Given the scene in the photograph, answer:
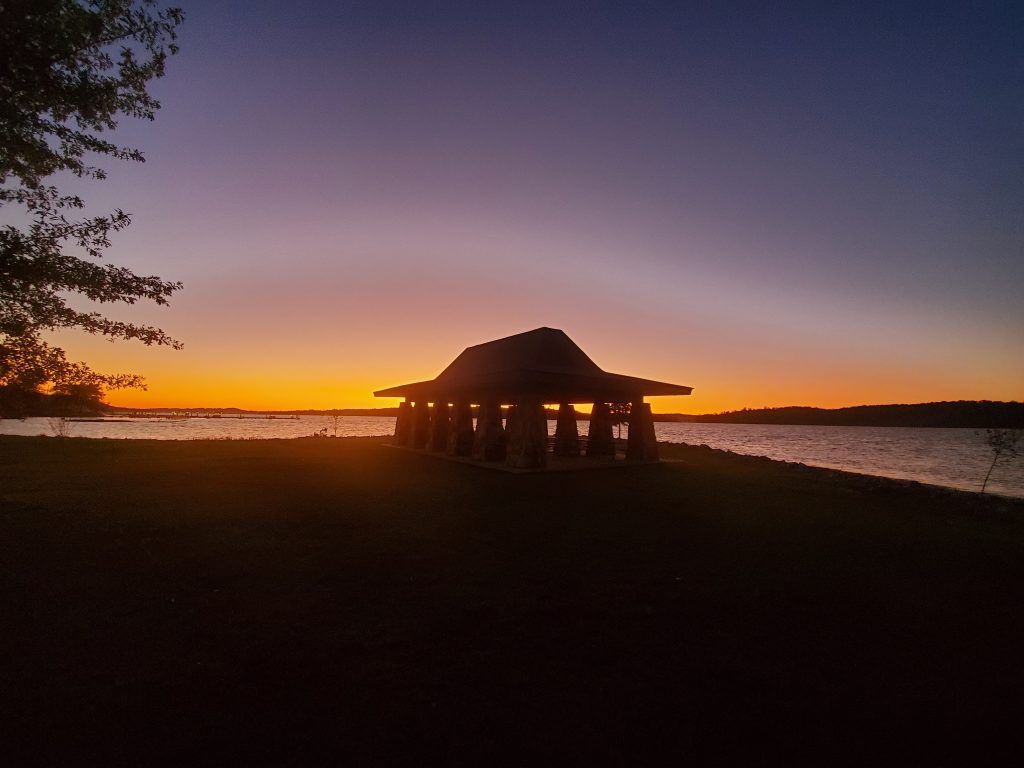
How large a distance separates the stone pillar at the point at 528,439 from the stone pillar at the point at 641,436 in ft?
17.0

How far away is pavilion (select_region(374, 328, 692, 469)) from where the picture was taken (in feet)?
63.4

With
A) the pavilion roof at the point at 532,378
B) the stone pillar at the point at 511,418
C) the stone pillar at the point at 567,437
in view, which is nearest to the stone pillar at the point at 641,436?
the pavilion roof at the point at 532,378

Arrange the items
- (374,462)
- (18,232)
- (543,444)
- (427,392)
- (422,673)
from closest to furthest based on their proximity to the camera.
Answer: (422,673)
(18,232)
(543,444)
(374,462)
(427,392)

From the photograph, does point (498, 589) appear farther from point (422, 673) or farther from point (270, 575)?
point (270, 575)

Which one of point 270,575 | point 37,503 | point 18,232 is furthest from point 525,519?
point 37,503

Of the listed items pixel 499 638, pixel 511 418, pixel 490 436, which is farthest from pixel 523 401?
pixel 499 638

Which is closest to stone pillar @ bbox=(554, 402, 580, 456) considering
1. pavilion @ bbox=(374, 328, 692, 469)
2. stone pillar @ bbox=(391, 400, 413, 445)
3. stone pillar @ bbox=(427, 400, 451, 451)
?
pavilion @ bbox=(374, 328, 692, 469)

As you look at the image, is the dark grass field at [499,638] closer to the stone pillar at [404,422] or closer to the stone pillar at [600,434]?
the stone pillar at [600,434]

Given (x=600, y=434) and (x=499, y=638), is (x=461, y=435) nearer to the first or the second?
(x=600, y=434)

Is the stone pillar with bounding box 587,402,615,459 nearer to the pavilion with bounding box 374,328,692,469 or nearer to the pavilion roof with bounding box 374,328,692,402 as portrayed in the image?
the pavilion with bounding box 374,328,692,469

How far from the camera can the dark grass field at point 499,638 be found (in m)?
3.47

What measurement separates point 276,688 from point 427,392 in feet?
72.5

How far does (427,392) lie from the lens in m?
25.9

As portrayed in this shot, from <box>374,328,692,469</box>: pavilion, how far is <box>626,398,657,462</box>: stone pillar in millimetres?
46
